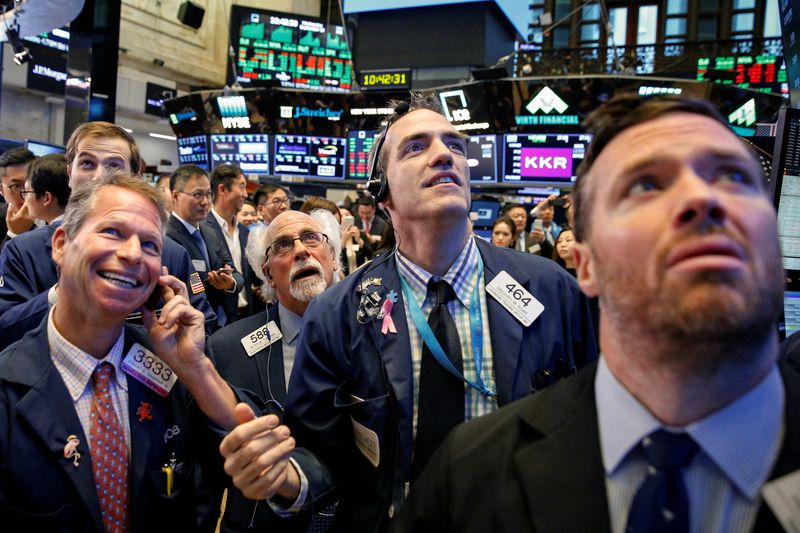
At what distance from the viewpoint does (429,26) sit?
12.6 m

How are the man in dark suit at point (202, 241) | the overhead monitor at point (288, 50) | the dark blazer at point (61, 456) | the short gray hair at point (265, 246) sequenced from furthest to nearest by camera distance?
the overhead monitor at point (288, 50), the man in dark suit at point (202, 241), the short gray hair at point (265, 246), the dark blazer at point (61, 456)

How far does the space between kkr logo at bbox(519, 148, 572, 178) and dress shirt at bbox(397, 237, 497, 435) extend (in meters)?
6.84

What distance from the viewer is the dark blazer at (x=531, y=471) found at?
979mm

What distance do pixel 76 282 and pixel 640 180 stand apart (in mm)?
1417

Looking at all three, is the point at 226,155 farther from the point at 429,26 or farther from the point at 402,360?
the point at 402,360

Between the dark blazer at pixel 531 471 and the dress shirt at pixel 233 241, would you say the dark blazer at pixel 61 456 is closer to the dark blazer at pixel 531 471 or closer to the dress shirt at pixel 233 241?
the dark blazer at pixel 531 471

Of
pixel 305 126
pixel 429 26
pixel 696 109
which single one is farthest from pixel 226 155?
pixel 696 109

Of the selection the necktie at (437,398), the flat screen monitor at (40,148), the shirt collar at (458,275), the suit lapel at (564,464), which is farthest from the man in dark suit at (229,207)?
the suit lapel at (564,464)

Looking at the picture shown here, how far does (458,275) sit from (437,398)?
1.21ft

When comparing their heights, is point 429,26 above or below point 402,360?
above

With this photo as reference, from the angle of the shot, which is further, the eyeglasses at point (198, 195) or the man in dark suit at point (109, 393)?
the eyeglasses at point (198, 195)

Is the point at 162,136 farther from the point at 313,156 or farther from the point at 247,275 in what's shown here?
the point at 247,275

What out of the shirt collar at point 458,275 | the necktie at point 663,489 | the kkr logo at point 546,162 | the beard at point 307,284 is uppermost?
the kkr logo at point 546,162

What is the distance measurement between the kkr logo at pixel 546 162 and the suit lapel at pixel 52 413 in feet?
24.7
